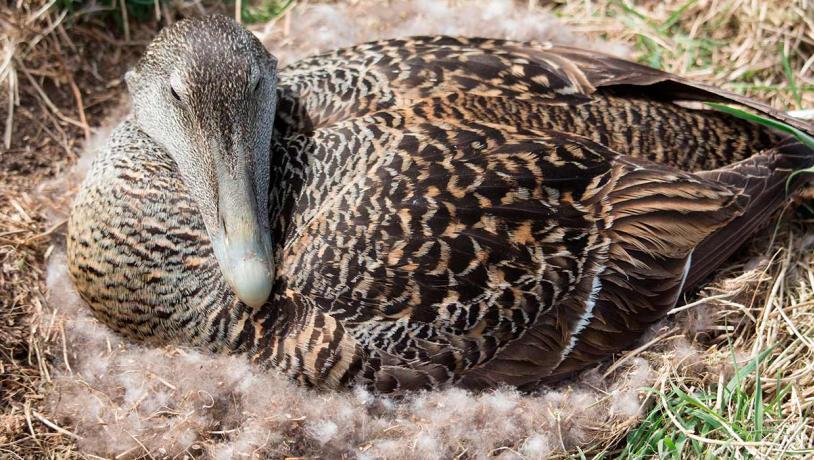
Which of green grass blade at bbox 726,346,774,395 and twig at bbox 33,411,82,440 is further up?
green grass blade at bbox 726,346,774,395

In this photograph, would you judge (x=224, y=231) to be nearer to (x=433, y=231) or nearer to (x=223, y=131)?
(x=223, y=131)

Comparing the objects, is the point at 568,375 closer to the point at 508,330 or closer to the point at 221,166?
the point at 508,330

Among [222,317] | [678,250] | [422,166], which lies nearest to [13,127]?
[222,317]

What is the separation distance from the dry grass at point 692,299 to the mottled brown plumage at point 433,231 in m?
0.24

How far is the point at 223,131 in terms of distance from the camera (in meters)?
2.61

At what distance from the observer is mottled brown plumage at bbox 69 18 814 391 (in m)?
2.59

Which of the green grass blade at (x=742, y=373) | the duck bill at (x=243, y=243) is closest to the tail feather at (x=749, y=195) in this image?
the green grass blade at (x=742, y=373)

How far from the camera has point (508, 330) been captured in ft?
8.73

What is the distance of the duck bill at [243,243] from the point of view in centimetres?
249

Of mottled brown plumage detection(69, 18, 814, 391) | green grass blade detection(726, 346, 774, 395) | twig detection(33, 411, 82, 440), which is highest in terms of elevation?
mottled brown plumage detection(69, 18, 814, 391)

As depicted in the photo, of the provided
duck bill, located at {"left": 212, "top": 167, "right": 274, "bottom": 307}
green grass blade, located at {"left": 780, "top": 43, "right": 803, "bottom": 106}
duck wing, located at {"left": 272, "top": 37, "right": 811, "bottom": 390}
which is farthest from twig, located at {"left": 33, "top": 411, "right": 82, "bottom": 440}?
green grass blade, located at {"left": 780, "top": 43, "right": 803, "bottom": 106}

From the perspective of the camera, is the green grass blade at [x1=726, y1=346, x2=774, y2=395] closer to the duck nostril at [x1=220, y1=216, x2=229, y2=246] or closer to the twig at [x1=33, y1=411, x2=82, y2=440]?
the duck nostril at [x1=220, y1=216, x2=229, y2=246]

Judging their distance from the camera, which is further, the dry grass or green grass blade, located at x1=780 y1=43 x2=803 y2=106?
green grass blade, located at x1=780 y1=43 x2=803 y2=106

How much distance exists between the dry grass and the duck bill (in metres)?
0.82
